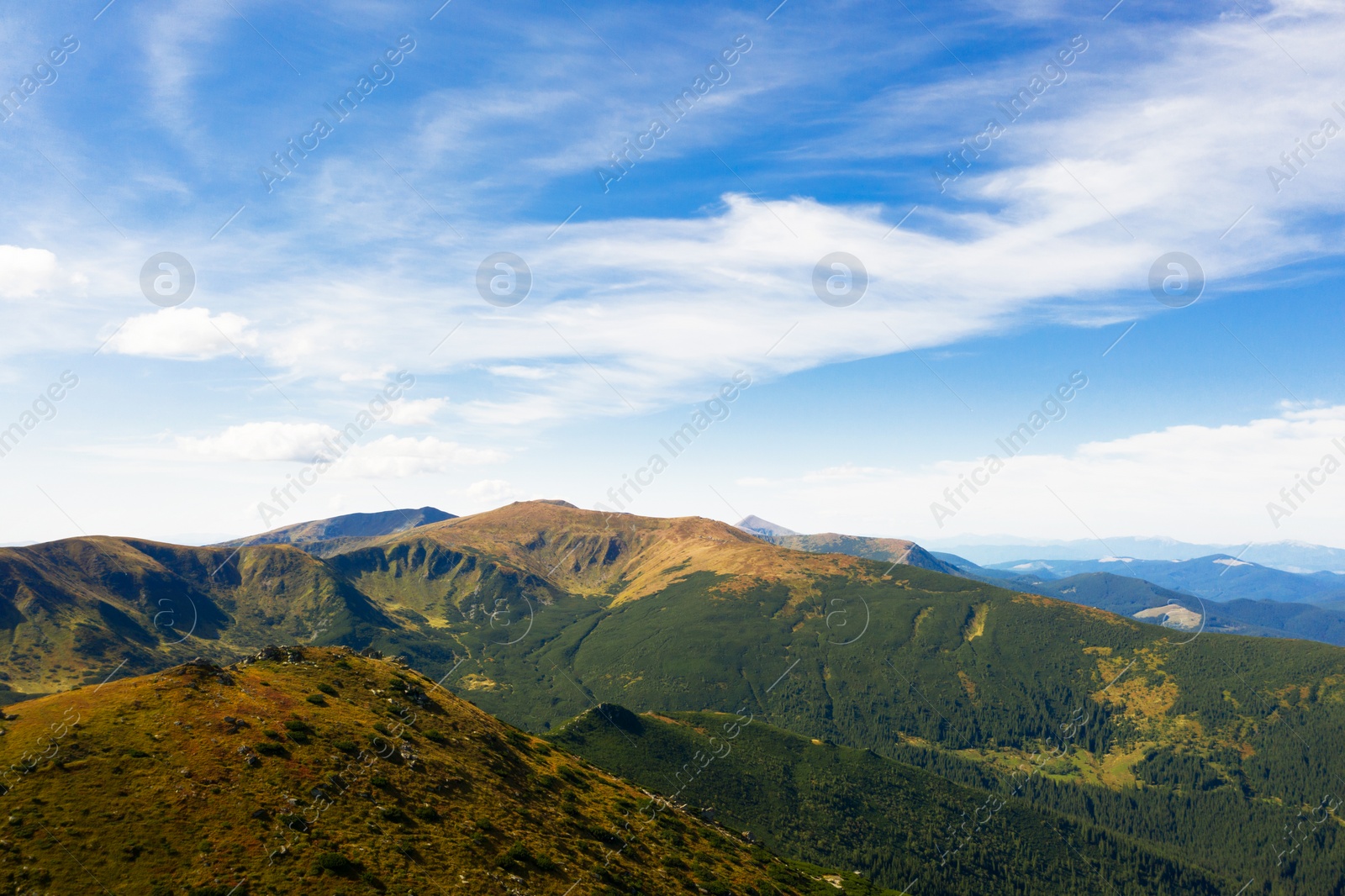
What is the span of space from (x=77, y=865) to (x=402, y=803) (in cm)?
3092

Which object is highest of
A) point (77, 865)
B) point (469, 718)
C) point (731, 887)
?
point (77, 865)

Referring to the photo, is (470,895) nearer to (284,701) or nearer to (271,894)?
(271,894)

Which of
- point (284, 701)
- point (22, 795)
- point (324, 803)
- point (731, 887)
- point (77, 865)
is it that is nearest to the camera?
point (77, 865)

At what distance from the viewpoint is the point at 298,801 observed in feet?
219

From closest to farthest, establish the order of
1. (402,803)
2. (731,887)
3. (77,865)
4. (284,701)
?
(77,865) < (402,803) < (284,701) < (731,887)

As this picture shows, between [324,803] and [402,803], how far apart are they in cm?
975

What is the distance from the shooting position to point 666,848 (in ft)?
338

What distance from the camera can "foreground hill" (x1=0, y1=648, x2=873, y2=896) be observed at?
55.1 m

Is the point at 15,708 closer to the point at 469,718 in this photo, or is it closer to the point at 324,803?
the point at 324,803

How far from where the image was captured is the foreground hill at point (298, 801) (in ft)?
181

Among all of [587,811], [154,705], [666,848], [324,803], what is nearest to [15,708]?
[154,705]

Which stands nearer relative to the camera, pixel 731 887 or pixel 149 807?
pixel 149 807

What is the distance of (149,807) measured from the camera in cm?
5925

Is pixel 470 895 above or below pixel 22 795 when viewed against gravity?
below
